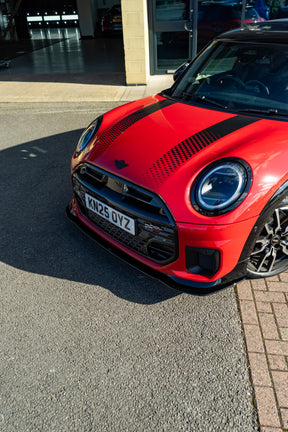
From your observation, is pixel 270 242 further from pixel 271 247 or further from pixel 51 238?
pixel 51 238

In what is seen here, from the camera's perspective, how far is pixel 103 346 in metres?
2.38

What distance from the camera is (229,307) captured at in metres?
2.64

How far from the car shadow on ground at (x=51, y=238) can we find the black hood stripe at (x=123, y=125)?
0.93 meters

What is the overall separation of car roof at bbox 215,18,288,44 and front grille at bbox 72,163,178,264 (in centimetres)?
189

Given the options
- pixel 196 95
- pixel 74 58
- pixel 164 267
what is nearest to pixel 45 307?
pixel 164 267

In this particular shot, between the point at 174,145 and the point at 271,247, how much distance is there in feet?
3.39

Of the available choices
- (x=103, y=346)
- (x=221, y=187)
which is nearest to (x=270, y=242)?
(x=221, y=187)

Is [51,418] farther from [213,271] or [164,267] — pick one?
[213,271]

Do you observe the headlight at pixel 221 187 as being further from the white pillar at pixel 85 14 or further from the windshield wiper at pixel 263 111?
the white pillar at pixel 85 14

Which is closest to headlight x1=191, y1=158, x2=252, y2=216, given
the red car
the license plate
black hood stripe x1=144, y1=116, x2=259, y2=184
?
the red car

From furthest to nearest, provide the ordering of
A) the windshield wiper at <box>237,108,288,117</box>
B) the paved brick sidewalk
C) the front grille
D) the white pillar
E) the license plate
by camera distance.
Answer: the white pillar, the windshield wiper at <box>237,108,288,117</box>, the license plate, the front grille, the paved brick sidewalk

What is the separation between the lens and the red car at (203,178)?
2.27 metres

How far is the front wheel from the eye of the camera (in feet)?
8.36

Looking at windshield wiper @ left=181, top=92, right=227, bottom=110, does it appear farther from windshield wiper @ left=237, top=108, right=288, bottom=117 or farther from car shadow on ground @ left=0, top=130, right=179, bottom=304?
car shadow on ground @ left=0, top=130, right=179, bottom=304
